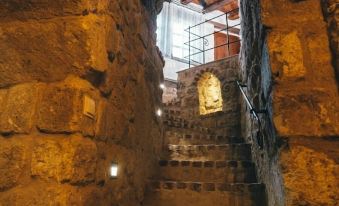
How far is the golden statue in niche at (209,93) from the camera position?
554 cm

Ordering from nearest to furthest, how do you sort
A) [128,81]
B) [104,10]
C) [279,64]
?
[279,64], [104,10], [128,81]

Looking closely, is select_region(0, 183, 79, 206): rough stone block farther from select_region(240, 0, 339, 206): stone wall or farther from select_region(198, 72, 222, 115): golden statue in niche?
select_region(198, 72, 222, 115): golden statue in niche

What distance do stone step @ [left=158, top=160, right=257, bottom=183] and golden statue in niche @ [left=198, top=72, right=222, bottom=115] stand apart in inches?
106

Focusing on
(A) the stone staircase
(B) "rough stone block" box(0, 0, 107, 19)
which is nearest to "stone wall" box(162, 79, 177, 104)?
(A) the stone staircase

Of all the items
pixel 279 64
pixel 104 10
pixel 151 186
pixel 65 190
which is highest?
pixel 104 10

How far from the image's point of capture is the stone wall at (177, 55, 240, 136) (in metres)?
4.93

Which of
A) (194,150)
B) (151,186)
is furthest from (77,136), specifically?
(194,150)

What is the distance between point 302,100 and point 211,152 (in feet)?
7.31

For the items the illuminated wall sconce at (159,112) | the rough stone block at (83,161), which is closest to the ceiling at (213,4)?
the illuminated wall sconce at (159,112)

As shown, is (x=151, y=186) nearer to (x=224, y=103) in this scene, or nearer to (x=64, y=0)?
(x=64, y=0)

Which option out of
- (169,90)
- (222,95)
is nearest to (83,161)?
(222,95)

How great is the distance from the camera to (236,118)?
15.9 feet

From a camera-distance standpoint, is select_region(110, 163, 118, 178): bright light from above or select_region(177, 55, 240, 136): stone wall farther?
select_region(177, 55, 240, 136): stone wall

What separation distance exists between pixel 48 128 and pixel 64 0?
2.09 ft
